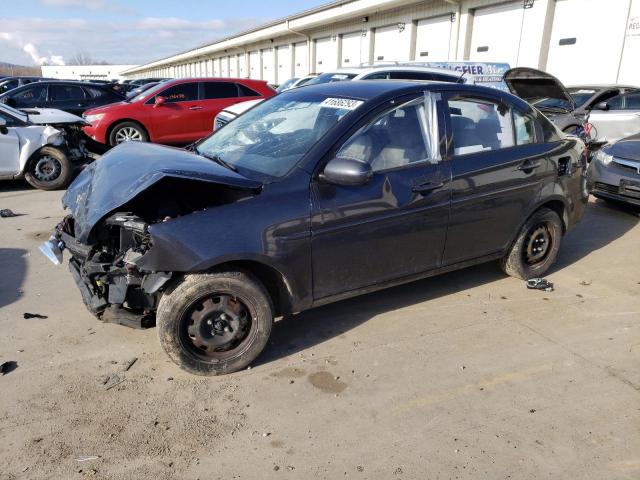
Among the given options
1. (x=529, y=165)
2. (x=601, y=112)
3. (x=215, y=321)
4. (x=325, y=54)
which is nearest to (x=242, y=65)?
(x=325, y=54)

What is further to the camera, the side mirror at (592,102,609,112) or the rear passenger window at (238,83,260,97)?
the rear passenger window at (238,83,260,97)

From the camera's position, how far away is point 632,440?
2.77 metres

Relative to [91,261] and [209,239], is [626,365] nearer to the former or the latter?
[209,239]

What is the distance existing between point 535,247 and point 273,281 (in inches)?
109

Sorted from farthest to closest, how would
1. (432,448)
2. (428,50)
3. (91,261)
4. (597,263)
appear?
(428,50)
(597,263)
(91,261)
(432,448)

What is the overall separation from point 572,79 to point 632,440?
15346 mm

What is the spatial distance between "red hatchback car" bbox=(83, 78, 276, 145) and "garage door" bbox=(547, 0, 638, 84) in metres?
10.1

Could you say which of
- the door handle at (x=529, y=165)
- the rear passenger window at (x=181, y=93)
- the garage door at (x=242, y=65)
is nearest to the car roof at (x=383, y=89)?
the door handle at (x=529, y=165)

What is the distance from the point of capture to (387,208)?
360 centimetres

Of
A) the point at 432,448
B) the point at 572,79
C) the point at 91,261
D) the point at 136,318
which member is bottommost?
the point at 432,448

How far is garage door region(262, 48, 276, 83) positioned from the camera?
3788cm

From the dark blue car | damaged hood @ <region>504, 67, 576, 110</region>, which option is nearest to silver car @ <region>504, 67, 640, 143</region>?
damaged hood @ <region>504, 67, 576, 110</region>

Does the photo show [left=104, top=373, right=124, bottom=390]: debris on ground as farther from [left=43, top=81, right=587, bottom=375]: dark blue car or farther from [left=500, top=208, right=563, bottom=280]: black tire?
[left=500, top=208, right=563, bottom=280]: black tire

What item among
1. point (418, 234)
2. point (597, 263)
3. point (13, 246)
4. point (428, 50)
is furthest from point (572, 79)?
point (13, 246)
